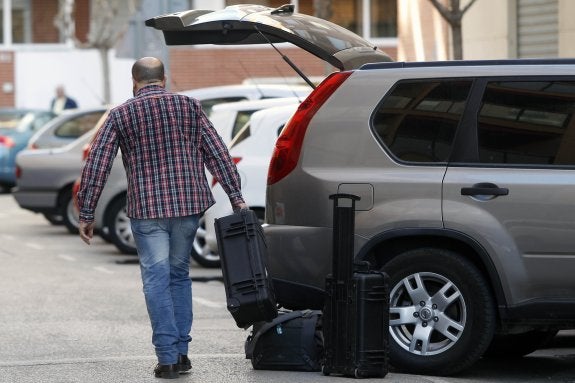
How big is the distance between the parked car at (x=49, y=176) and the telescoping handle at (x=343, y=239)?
35.8 feet

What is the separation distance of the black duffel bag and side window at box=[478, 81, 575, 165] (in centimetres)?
135

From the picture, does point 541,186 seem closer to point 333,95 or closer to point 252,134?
point 333,95

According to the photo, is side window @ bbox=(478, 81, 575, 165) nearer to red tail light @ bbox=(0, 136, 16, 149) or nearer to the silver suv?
the silver suv

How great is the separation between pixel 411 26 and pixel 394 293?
53.1ft

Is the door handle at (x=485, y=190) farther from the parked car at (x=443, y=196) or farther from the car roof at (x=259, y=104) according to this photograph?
the car roof at (x=259, y=104)

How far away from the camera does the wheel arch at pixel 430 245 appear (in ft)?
26.0

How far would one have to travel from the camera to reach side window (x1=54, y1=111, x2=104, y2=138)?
65.0 ft

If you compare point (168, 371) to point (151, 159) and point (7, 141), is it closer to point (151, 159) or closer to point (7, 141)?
point (151, 159)

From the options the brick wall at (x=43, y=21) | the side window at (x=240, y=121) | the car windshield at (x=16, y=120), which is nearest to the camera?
the side window at (x=240, y=121)

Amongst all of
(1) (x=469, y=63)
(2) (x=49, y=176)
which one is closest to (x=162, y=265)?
(1) (x=469, y=63)

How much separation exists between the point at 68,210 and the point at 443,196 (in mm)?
11559

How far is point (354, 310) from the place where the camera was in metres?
7.82

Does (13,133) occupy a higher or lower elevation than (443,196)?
lower

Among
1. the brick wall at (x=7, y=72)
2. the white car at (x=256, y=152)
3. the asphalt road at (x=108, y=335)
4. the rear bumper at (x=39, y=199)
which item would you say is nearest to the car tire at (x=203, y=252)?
the asphalt road at (x=108, y=335)
